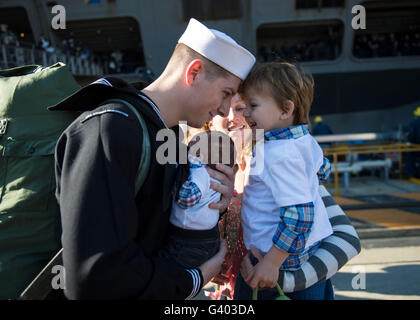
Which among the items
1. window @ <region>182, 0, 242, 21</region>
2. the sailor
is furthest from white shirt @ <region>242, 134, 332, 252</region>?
window @ <region>182, 0, 242, 21</region>

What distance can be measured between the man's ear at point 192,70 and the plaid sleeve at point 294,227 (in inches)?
28.8

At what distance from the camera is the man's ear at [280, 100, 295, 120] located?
1.63 m

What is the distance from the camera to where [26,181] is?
52.0 inches

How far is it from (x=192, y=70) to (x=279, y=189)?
0.68 metres

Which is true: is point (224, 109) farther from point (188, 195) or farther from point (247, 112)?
point (188, 195)

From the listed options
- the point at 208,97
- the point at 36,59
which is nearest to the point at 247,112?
the point at 208,97

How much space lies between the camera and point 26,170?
1.34 m

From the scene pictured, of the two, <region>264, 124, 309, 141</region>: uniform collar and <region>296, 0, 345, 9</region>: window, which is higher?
<region>296, 0, 345, 9</region>: window

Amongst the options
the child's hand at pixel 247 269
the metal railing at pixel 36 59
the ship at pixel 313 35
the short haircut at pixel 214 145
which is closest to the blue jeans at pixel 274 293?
the child's hand at pixel 247 269

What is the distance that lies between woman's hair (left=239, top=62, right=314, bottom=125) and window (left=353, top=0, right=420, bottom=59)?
18.3 metres

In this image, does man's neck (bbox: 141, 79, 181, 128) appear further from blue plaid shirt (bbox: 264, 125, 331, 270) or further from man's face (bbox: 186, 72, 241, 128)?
blue plaid shirt (bbox: 264, 125, 331, 270)

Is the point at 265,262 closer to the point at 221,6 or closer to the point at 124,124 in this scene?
the point at 124,124

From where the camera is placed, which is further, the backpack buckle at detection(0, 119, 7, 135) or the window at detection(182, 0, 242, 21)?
the window at detection(182, 0, 242, 21)
